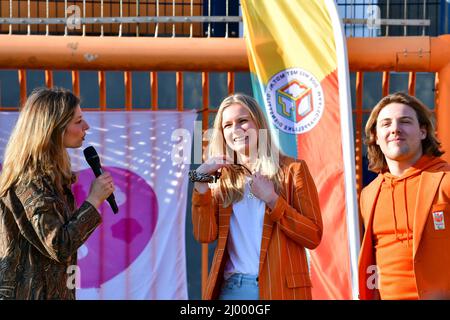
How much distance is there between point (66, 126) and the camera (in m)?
4.13

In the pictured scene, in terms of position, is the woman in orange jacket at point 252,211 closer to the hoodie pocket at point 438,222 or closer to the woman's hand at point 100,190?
the woman's hand at point 100,190

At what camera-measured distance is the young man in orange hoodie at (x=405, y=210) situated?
3.99 metres

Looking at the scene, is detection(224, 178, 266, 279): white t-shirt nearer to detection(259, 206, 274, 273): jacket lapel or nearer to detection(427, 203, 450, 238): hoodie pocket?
detection(259, 206, 274, 273): jacket lapel

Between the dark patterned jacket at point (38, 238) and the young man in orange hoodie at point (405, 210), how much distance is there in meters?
1.18

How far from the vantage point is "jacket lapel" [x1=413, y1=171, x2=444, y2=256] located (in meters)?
Result: 3.99

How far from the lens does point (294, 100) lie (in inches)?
251

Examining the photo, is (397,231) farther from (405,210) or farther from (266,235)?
(266,235)

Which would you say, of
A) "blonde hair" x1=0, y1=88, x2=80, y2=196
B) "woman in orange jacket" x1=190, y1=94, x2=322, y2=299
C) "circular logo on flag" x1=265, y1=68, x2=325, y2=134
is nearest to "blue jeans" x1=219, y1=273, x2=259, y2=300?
"woman in orange jacket" x1=190, y1=94, x2=322, y2=299

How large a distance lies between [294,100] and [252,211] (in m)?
2.03

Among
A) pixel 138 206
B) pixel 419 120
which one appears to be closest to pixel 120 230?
pixel 138 206

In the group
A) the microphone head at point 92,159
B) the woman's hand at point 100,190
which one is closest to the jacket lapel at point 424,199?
the woman's hand at point 100,190
